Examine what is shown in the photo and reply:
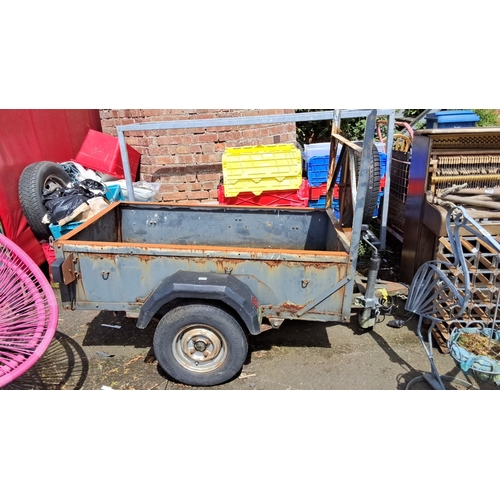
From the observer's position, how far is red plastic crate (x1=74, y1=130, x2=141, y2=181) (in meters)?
6.23

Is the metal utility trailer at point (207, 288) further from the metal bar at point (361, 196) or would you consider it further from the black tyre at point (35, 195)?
the black tyre at point (35, 195)

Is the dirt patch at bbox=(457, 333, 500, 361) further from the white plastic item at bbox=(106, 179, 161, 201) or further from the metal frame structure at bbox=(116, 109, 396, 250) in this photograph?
the white plastic item at bbox=(106, 179, 161, 201)

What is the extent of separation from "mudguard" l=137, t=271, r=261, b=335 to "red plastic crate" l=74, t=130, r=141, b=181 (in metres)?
3.64

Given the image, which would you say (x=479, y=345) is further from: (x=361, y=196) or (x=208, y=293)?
(x=208, y=293)

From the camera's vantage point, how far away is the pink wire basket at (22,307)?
3.11 m

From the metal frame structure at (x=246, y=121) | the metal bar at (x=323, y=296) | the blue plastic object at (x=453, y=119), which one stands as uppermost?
the metal frame structure at (x=246, y=121)

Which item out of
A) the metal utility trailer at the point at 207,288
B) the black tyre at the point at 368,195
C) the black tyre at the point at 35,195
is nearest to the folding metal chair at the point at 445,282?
the metal utility trailer at the point at 207,288

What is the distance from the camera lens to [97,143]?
250 inches

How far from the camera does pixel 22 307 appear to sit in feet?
11.0

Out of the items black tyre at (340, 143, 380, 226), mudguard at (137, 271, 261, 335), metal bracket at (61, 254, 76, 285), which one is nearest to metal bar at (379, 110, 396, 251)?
black tyre at (340, 143, 380, 226)

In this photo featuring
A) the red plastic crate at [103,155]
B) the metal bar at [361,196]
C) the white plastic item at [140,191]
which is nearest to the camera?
the metal bar at [361,196]

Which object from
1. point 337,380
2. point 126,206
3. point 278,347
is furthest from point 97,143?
point 337,380

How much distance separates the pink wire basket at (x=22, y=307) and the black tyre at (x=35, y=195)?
166 cm

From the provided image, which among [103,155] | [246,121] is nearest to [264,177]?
[246,121]
